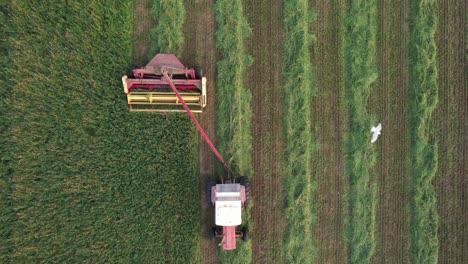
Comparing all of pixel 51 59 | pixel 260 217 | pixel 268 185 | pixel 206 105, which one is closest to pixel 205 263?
pixel 260 217

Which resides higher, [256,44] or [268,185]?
[256,44]

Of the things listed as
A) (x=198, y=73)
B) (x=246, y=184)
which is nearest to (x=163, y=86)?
(x=198, y=73)

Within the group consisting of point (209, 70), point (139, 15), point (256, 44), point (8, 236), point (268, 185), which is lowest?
point (8, 236)

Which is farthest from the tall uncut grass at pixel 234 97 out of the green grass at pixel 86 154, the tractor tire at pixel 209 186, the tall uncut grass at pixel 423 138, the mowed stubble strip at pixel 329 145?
the tall uncut grass at pixel 423 138

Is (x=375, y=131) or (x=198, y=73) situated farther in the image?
(x=375, y=131)

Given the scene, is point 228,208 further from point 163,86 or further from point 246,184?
point 163,86

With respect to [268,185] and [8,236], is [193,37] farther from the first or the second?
[8,236]
